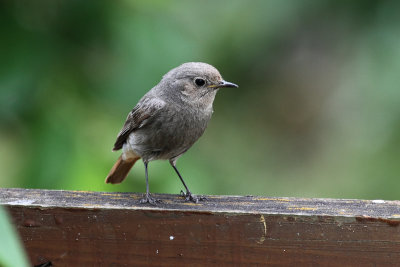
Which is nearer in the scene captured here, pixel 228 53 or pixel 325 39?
pixel 228 53

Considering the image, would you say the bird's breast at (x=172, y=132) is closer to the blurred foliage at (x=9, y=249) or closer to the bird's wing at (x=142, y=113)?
the bird's wing at (x=142, y=113)

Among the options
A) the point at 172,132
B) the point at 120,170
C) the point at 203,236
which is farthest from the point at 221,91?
the point at 203,236

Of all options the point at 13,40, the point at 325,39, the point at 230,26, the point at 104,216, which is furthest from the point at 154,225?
the point at 325,39

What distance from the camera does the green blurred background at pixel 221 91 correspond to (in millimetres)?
3496

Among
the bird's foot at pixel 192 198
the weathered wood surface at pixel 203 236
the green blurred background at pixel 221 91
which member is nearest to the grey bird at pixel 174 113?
the green blurred background at pixel 221 91

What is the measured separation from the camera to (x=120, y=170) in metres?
4.04

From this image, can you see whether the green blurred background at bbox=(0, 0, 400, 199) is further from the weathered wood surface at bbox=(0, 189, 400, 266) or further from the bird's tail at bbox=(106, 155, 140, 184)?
the weathered wood surface at bbox=(0, 189, 400, 266)

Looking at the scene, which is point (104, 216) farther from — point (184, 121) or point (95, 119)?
point (184, 121)

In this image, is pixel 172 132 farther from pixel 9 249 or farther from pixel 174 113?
pixel 9 249

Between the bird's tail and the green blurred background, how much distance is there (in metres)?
0.07

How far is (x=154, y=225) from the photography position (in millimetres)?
2500

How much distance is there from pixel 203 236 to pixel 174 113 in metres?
1.75

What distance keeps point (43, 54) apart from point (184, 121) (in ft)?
3.49

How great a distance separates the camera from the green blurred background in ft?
11.5
